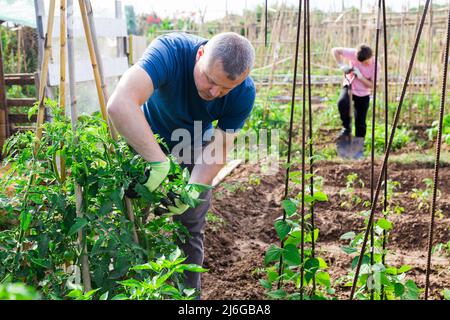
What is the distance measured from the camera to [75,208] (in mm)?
1920

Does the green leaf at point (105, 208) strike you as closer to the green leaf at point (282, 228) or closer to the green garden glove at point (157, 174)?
the green garden glove at point (157, 174)

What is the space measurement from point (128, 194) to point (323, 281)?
91 centimetres

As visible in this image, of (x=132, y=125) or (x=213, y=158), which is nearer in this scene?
(x=132, y=125)

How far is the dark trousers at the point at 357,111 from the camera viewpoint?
6988mm

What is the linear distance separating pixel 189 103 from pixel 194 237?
663 millimetres

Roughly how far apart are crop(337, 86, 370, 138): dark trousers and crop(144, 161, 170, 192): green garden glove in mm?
5466

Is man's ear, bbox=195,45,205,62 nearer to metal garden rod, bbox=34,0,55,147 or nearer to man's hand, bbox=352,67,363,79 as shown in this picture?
metal garden rod, bbox=34,0,55,147

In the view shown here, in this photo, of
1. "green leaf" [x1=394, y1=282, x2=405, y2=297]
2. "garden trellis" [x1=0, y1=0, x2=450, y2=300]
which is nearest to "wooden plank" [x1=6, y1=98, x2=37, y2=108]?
"garden trellis" [x1=0, y1=0, x2=450, y2=300]

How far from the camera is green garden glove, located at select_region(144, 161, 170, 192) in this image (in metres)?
1.86

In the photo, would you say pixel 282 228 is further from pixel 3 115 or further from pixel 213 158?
pixel 3 115

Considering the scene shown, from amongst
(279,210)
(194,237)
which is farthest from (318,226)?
(194,237)

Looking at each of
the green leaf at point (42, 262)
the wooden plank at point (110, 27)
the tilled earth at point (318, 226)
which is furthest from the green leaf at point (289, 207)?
the wooden plank at point (110, 27)

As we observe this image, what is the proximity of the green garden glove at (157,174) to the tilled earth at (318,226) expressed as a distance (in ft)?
3.92

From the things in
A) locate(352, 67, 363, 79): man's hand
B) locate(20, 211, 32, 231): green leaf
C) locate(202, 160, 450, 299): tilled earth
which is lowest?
locate(202, 160, 450, 299): tilled earth
